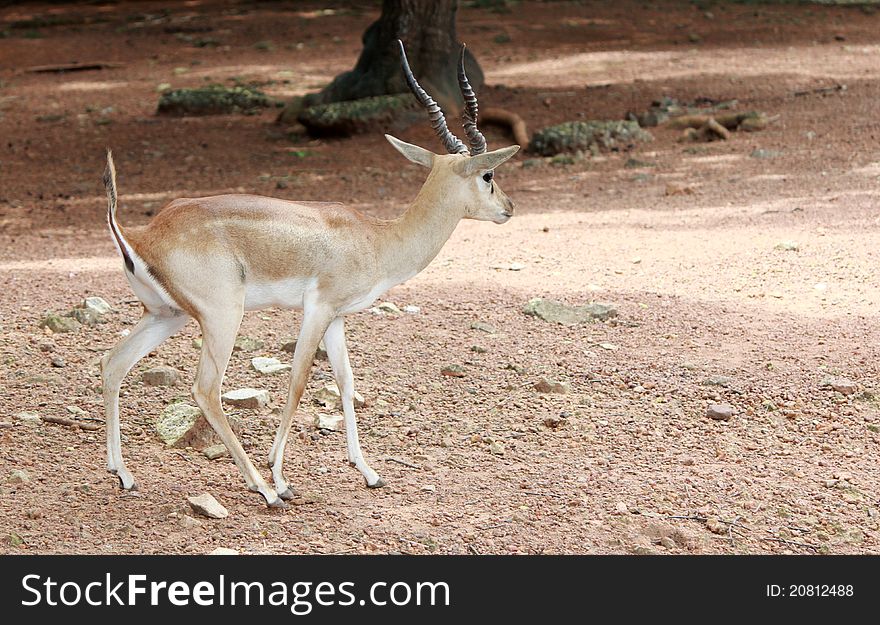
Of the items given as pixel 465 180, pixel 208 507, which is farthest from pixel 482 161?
pixel 208 507

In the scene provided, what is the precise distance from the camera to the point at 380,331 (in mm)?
7098

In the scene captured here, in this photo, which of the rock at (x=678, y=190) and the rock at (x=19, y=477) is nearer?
the rock at (x=19, y=477)

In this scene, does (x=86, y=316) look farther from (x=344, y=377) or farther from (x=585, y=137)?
(x=585, y=137)

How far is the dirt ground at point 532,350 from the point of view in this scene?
4906mm

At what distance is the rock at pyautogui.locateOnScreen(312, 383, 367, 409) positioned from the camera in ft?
20.1

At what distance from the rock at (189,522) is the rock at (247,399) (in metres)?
1.25

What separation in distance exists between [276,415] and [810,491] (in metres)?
2.55

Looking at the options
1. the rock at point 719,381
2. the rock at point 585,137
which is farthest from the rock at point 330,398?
the rock at point 585,137

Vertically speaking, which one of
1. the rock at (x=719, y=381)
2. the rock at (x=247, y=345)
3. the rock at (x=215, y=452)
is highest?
the rock at (x=719, y=381)

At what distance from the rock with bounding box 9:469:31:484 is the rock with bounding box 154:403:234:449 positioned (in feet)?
2.22

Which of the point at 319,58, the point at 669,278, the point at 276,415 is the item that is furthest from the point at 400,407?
the point at 319,58

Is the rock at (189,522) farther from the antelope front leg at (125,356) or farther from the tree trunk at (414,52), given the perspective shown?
the tree trunk at (414,52)

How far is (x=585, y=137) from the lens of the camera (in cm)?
1255

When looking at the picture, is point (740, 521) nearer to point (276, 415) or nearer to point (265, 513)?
point (265, 513)
